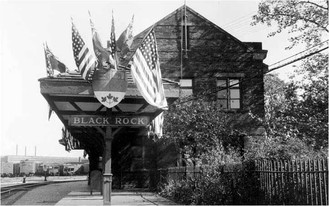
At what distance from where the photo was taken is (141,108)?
35.4 ft

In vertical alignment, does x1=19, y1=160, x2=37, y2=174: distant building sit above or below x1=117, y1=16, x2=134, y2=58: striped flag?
below

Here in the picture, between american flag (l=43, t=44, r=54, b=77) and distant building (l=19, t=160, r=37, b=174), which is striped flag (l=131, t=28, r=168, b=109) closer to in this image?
american flag (l=43, t=44, r=54, b=77)

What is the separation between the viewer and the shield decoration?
28.3ft

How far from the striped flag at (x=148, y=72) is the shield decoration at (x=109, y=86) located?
0.44m

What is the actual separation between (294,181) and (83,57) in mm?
5746

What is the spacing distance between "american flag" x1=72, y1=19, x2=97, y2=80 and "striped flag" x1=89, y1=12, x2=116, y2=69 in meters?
0.15

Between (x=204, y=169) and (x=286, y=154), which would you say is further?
(x=204, y=169)

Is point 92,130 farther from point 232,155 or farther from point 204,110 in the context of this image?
point 204,110

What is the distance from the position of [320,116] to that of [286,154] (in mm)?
7500

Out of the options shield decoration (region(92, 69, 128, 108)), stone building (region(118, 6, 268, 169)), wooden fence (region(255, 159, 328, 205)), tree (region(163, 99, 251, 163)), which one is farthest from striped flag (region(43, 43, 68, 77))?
stone building (region(118, 6, 268, 169))

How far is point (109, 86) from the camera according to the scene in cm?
866

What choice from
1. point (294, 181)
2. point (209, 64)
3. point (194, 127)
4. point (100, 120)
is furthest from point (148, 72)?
point (209, 64)

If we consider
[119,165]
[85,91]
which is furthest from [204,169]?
[119,165]

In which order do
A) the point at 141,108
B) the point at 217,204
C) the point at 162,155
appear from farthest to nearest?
the point at 162,155, the point at 217,204, the point at 141,108
